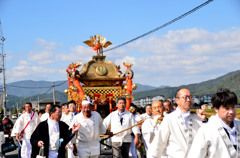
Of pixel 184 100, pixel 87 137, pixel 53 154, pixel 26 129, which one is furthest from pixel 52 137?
pixel 26 129

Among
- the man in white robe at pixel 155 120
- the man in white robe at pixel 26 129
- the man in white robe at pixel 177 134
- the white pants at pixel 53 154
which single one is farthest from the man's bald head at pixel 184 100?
the man in white robe at pixel 26 129

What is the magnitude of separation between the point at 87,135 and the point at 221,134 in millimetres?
4221

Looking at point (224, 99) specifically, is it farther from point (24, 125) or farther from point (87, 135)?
point (24, 125)

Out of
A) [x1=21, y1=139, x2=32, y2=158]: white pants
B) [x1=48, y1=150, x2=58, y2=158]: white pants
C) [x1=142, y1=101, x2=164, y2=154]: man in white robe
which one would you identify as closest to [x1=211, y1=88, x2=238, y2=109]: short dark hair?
[x1=142, y1=101, x2=164, y2=154]: man in white robe

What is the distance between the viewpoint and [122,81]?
15453 mm

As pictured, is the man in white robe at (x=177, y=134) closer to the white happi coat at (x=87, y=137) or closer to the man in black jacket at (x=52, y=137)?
the man in black jacket at (x=52, y=137)

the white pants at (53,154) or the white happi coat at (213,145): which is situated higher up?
the white happi coat at (213,145)

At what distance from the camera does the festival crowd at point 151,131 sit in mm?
3527

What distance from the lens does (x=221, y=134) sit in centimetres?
351

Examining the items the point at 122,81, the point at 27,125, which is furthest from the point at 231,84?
the point at 27,125

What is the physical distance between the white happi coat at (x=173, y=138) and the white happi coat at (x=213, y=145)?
3.70 ft

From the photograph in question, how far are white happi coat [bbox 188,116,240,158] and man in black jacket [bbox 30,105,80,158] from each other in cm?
381

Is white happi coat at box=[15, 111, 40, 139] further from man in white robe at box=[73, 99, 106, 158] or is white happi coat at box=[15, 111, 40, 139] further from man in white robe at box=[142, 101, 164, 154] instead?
man in white robe at box=[142, 101, 164, 154]

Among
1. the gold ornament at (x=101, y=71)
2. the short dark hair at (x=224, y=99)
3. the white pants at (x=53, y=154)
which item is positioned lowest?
the white pants at (x=53, y=154)
